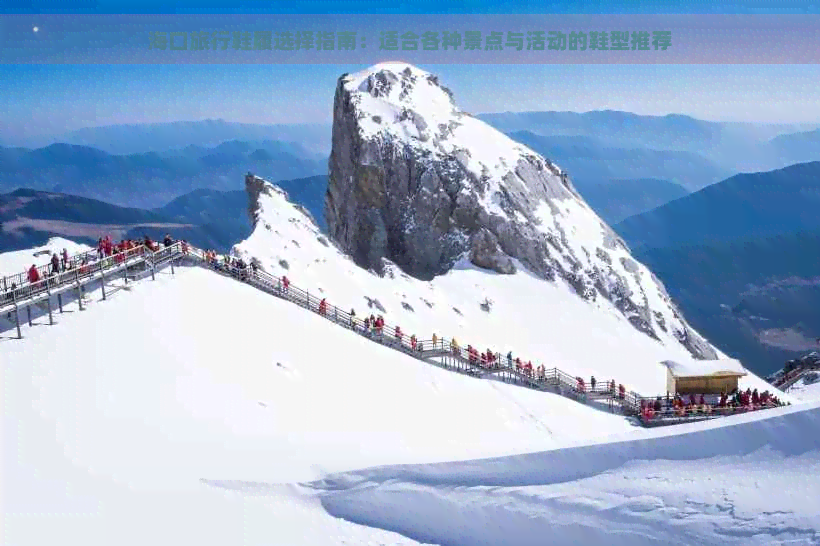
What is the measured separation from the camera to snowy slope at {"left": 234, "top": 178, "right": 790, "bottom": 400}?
152 ft

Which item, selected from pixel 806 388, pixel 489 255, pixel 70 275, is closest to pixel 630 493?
pixel 70 275

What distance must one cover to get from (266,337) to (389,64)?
206 ft

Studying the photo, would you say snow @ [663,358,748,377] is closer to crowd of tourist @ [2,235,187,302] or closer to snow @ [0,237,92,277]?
crowd of tourist @ [2,235,187,302]

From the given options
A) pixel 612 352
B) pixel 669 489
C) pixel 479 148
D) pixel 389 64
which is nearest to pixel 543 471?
pixel 669 489

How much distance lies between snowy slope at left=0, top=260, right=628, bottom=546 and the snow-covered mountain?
34867 mm

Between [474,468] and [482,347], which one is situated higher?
[474,468]

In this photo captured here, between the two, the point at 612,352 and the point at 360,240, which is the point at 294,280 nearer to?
the point at 612,352

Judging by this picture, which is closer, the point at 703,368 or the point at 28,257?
the point at 28,257

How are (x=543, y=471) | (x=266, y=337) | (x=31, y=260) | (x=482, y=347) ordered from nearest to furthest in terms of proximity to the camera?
(x=543, y=471), (x=266, y=337), (x=31, y=260), (x=482, y=347)

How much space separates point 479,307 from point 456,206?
17560 mm

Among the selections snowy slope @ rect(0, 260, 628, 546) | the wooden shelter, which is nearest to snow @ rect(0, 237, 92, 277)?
snowy slope @ rect(0, 260, 628, 546)

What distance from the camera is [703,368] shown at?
38688 millimetres

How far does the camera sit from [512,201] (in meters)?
72.2

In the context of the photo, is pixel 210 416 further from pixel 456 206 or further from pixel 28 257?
pixel 456 206
